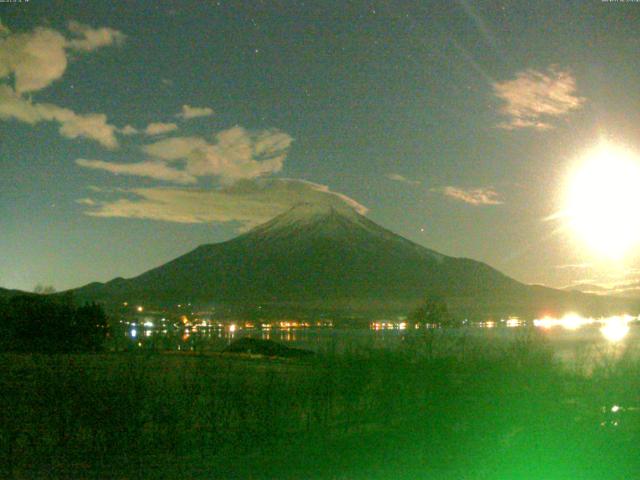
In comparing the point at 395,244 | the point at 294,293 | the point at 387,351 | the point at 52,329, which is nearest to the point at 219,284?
the point at 294,293

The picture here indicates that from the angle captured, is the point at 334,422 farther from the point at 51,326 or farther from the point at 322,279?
the point at 322,279

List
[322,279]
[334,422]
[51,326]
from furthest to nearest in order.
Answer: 1. [322,279]
2. [51,326]
3. [334,422]

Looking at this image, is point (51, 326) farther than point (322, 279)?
No

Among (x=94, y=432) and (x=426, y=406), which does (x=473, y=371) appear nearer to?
(x=426, y=406)

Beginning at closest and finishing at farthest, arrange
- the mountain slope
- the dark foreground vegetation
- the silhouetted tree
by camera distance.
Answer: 1. the dark foreground vegetation
2. the silhouetted tree
3. the mountain slope

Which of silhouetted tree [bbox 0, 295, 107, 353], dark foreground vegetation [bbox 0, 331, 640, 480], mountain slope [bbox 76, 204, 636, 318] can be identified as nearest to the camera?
dark foreground vegetation [bbox 0, 331, 640, 480]

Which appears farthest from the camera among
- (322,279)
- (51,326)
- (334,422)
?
(322,279)

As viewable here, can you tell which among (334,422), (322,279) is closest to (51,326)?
(334,422)

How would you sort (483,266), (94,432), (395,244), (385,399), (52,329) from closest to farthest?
(94,432)
(385,399)
(52,329)
(483,266)
(395,244)
